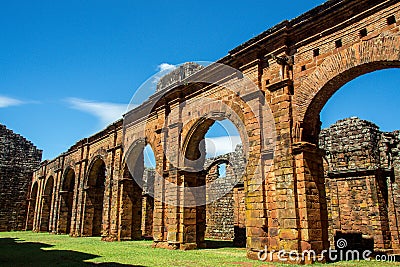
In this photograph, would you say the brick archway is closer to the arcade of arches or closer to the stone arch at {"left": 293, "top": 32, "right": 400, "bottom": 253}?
the arcade of arches

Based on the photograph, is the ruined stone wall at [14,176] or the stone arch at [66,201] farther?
the ruined stone wall at [14,176]

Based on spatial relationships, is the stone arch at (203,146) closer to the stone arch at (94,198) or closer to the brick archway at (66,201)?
the stone arch at (94,198)

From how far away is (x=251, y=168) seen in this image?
970 centimetres

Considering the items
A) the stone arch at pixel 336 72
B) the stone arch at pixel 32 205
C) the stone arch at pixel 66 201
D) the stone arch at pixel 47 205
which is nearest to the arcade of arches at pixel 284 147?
the stone arch at pixel 336 72

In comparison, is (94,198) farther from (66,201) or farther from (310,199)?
(310,199)

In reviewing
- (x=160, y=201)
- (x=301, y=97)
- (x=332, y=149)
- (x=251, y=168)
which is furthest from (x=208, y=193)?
(x=301, y=97)

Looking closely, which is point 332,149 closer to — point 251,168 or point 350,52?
point 251,168

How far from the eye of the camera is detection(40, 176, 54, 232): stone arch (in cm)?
2636

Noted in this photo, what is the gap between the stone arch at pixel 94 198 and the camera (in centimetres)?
1974

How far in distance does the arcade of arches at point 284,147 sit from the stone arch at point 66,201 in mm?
7394

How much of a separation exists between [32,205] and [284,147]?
27252 millimetres

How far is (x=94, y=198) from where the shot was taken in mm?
20219

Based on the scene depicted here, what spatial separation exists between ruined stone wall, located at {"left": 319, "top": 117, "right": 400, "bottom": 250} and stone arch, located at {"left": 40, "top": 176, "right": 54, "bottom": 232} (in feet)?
71.7

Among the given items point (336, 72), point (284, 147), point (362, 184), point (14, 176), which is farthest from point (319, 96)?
point (14, 176)
